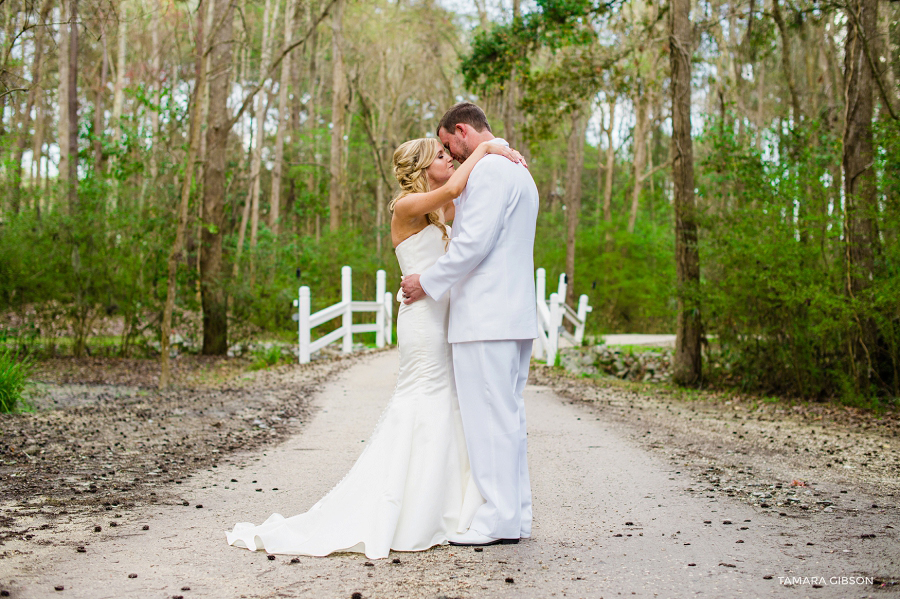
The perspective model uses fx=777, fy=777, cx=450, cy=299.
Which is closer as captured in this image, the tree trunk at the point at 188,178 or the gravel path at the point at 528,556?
the gravel path at the point at 528,556

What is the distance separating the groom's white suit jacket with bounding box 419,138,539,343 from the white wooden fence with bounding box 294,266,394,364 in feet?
38.3

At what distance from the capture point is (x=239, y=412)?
908 cm

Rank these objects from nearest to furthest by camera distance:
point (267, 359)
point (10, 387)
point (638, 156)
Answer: point (10, 387), point (267, 359), point (638, 156)

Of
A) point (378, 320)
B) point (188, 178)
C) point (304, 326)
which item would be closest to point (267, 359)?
point (304, 326)

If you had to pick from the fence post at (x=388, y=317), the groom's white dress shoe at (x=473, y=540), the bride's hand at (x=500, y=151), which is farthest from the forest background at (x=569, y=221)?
the groom's white dress shoe at (x=473, y=540)

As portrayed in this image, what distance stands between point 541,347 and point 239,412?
31.7 ft

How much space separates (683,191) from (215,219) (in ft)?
31.9

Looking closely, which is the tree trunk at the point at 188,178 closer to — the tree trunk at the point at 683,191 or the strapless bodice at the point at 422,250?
the strapless bodice at the point at 422,250

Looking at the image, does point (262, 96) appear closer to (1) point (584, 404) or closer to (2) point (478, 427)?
(1) point (584, 404)

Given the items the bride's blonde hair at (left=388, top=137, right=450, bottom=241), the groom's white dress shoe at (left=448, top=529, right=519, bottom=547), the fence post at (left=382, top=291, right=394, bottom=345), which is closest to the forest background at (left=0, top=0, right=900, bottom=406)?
the fence post at (left=382, top=291, right=394, bottom=345)

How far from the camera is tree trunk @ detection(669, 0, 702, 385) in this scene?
12.5 meters

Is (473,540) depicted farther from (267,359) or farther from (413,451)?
(267,359)

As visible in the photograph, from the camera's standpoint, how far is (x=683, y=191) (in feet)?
41.7

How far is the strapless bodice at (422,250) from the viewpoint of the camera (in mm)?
4359
